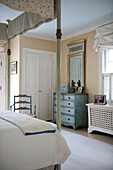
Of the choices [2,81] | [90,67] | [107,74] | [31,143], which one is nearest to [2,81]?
[2,81]

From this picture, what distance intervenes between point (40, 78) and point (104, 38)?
7.74 ft

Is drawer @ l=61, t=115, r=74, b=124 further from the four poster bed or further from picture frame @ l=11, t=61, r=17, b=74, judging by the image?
the four poster bed

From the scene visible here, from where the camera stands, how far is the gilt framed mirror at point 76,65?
539 cm

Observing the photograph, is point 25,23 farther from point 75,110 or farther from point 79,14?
point 75,110

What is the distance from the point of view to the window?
4.72 m

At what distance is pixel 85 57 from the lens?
5355mm

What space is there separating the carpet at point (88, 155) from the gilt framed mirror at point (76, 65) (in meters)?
1.86

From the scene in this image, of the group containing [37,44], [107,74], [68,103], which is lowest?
[68,103]

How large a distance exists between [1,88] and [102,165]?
4167 millimetres

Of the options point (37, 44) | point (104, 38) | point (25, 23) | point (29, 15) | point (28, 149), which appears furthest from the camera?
point (37, 44)

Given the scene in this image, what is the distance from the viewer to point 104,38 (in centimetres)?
457

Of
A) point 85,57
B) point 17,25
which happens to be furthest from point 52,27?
point 17,25

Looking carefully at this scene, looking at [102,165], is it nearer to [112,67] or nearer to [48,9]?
[48,9]

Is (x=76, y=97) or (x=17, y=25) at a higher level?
Result: (x=17, y=25)
